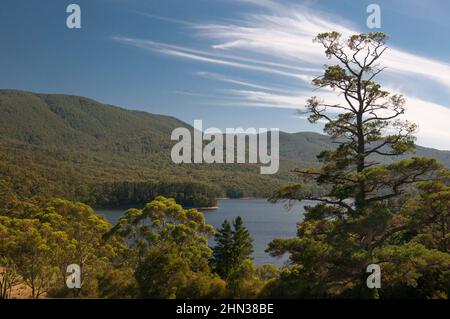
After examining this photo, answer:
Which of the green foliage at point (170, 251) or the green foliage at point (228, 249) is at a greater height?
the green foliage at point (170, 251)

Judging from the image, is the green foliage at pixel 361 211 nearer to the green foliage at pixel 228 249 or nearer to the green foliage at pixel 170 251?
the green foliage at pixel 170 251

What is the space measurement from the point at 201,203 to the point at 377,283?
443 feet

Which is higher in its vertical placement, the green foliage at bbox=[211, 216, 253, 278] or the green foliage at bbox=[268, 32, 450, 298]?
the green foliage at bbox=[268, 32, 450, 298]

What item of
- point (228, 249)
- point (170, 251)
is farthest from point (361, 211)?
point (228, 249)

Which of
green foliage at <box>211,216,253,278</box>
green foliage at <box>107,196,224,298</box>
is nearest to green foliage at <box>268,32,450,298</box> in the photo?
green foliage at <box>107,196,224,298</box>

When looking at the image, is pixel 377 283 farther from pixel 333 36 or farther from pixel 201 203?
pixel 201 203

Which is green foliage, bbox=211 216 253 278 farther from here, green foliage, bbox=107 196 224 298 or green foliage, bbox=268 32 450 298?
green foliage, bbox=268 32 450 298

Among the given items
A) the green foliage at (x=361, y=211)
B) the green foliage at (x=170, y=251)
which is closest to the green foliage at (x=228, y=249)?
the green foliage at (x=170, y=251)

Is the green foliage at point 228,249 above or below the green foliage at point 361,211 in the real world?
below

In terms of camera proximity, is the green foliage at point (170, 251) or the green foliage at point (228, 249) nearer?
the green foliage at point (170, 251)

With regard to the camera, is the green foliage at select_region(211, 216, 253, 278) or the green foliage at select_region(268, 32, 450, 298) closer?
the green foliage at select_region(268, 32, 450, 298)

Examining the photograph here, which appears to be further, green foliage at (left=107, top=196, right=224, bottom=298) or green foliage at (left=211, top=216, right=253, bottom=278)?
green foliage at (left=211, top=216, right=253, bottom=278)
